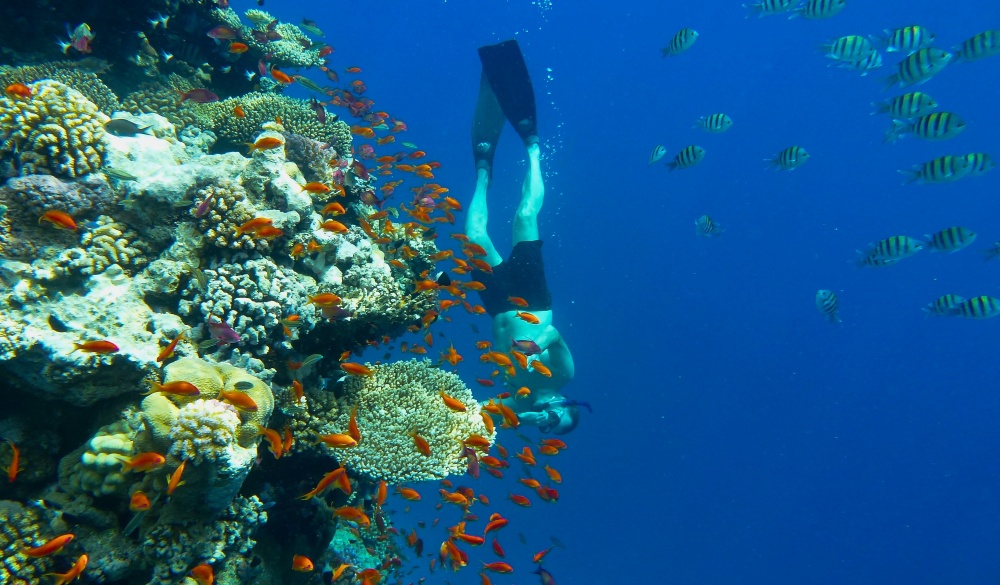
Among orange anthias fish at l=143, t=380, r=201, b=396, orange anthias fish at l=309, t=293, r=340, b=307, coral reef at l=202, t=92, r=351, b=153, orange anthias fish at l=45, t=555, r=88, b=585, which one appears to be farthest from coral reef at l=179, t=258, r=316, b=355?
coral reef at l=202, t=92, r=351, b=153

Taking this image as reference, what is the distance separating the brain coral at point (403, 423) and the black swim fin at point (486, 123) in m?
9.39

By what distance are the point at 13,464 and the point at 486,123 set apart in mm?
12880

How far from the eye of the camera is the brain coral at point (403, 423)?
15.6 feet

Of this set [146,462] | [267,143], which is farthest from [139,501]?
[267,143]

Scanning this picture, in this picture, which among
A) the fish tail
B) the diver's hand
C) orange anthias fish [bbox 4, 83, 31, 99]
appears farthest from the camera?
the diver's hand

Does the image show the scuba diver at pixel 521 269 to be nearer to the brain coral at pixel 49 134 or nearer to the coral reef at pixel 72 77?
the brain coral at pixel 49 134

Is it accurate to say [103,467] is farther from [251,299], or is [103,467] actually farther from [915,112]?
[915,112]

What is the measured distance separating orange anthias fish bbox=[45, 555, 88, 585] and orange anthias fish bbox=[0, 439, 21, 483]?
66 centimetres

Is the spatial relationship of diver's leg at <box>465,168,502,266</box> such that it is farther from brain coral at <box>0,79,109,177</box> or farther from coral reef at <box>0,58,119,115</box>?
brain coral at <box>0,79,109,177</box>

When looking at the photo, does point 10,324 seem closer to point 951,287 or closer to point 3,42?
point 3,42

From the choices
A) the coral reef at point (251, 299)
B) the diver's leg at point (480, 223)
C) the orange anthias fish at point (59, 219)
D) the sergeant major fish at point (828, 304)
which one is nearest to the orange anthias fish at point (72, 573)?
the coral reef at point (251, 299)

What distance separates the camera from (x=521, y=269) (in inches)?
424

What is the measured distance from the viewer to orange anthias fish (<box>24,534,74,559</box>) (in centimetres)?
273

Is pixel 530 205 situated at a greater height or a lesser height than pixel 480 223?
greater
